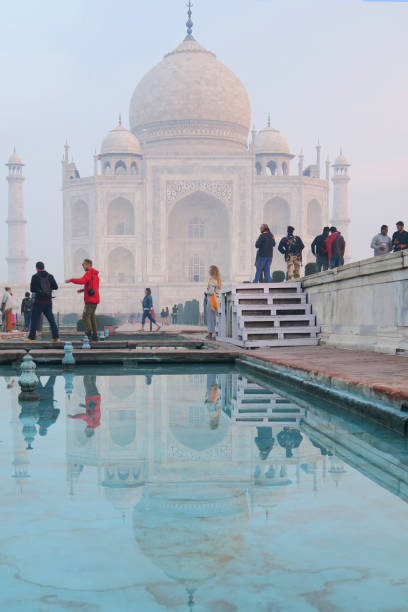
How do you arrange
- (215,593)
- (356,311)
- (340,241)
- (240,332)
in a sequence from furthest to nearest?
1. (340,241)
2. (240,332)
3. (356,311)
4. (215,593)

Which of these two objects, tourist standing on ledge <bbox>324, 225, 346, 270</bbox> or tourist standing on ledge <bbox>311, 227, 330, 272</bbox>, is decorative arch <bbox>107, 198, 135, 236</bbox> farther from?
tourist standing on ledge <bbox>324, 225, 346, 270</bbox>

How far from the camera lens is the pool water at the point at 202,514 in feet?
4.21

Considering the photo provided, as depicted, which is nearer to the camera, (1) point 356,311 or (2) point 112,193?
(1) point 356,311

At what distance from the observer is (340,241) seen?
31.2ft

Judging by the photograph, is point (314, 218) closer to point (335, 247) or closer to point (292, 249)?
point (292, 249)

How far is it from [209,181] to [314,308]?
28.1 meters

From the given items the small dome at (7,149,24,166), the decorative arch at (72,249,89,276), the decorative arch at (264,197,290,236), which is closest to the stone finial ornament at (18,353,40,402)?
the decorative arch at (264,197,290,236)

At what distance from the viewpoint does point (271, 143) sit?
39.0 metres

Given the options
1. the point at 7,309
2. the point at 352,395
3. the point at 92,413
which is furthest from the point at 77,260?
the point at 352,395

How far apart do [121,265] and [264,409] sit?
1375 inches

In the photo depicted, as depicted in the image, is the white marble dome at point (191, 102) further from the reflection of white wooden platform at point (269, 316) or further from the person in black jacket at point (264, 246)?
the reflection of white wooden platform at point (269, 316)

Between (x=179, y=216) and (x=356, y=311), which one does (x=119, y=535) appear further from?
(x=179, y=216)

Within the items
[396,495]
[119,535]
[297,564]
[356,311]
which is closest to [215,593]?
[297,564]

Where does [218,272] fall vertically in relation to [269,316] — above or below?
above
